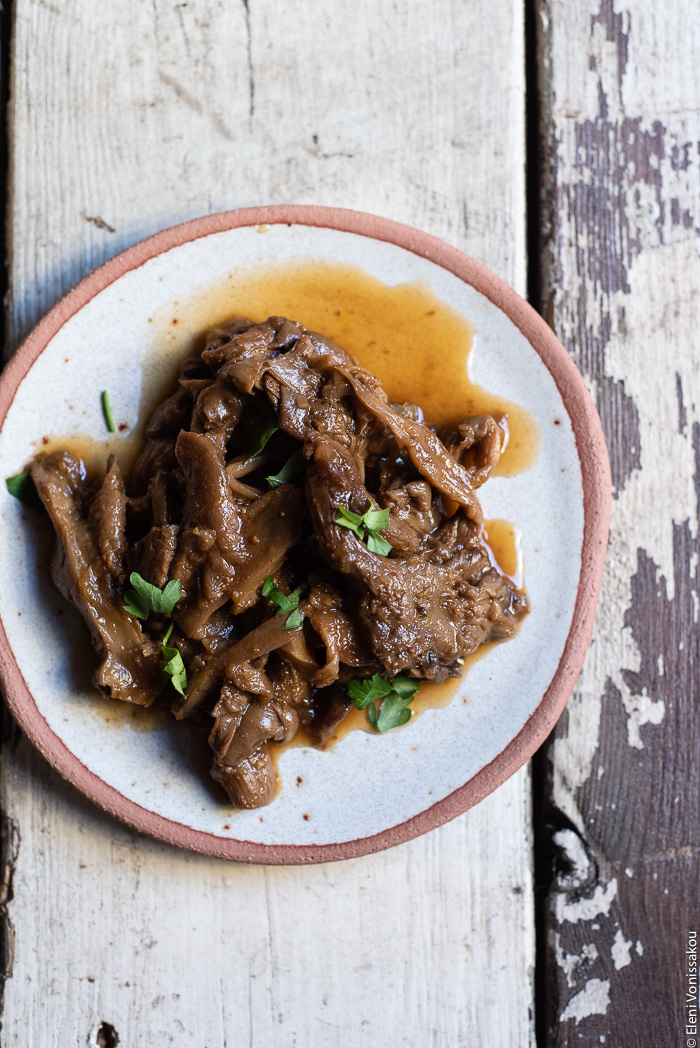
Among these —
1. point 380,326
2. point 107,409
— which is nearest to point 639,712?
point 380,326

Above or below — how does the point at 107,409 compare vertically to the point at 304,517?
above

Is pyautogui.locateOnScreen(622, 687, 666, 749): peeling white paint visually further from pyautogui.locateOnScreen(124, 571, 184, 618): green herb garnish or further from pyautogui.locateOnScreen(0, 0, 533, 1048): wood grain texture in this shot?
pyautogui.locateOnScreen(124, 571, 184, 618): green herb garnish

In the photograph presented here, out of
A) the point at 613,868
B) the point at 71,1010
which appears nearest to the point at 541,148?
the point at 613,868

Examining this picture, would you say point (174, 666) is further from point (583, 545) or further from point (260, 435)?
point (583, 545)

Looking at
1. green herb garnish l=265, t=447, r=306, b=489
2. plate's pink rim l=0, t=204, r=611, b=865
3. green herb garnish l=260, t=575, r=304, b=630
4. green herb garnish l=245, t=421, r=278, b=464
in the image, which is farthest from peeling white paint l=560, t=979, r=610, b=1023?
green herb garnish l=245, t=421, r=278, b=464

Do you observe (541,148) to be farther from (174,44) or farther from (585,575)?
(585,575)

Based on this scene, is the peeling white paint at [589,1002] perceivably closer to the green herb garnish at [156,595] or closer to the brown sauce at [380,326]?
the brown sauce at [380,326]
